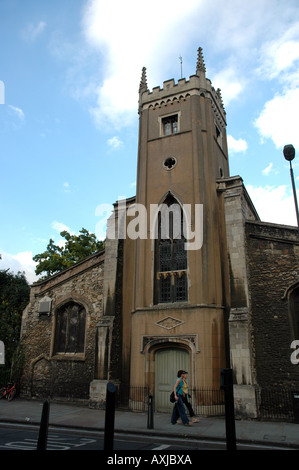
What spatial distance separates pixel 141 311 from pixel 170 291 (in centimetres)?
150

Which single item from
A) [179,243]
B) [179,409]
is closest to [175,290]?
[179,243]

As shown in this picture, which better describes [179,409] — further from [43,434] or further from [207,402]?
[43,434]

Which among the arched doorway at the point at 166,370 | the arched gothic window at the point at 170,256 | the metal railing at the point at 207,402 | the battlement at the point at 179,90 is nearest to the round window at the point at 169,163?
the arched gothic window at the point at 170,256

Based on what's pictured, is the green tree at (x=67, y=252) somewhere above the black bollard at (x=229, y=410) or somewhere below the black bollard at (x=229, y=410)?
above

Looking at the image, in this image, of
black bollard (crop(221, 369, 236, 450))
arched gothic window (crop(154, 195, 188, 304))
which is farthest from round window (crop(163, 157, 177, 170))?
black bollard (crop(221, 369, 236, 450))

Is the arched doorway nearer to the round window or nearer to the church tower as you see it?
the church tower

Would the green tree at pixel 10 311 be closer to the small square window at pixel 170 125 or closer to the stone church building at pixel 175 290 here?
the stone church building at pixel 175 290

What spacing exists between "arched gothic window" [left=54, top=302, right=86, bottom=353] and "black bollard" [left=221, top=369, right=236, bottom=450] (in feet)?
39.8

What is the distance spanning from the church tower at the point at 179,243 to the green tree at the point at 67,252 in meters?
12.5

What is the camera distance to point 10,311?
24.3 m

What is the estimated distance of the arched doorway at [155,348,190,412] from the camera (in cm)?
1410

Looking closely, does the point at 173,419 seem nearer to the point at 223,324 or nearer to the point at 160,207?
the point at 223,324

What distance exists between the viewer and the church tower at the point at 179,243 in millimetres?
14133

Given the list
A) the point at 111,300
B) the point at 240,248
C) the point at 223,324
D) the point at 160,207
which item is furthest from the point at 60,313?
the point at 240,248
